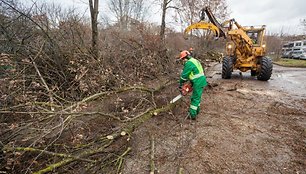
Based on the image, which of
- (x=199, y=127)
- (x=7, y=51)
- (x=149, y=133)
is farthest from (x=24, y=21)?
(x=199, y=127)

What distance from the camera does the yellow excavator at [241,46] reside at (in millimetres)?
7605

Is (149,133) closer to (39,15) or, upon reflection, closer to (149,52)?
(39,15)

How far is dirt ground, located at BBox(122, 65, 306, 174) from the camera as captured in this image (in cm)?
262

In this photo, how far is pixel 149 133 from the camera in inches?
138

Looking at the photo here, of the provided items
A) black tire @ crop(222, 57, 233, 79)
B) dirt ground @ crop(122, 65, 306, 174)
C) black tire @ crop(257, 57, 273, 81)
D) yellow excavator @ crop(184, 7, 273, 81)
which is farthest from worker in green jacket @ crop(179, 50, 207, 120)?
black tire @ crop(257, 57, 273, 81)

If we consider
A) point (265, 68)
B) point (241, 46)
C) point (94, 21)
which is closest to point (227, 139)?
point (265, 68)

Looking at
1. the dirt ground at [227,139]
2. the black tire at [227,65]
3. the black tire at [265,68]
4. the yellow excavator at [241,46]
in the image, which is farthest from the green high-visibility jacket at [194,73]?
the black tire at [265,68]

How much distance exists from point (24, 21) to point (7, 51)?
95 centimetres

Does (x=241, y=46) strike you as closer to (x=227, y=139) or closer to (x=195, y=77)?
(x=195, y=77)

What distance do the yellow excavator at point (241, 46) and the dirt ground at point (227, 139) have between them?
2.89m

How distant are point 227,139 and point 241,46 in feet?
19.6

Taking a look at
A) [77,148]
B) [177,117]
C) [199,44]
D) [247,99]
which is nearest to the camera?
[77,148]

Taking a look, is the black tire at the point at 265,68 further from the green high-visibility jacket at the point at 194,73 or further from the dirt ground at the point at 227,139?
the green high-visibility jacket at the point at 194,73

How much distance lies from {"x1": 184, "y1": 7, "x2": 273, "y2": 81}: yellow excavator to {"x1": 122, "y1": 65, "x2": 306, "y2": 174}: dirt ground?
289 cm
